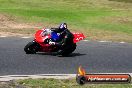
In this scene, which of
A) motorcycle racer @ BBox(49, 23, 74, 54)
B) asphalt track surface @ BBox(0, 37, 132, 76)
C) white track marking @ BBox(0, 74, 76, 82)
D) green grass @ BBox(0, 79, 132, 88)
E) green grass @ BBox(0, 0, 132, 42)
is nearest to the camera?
green grass @ BBox(0, 79, 132, 88)

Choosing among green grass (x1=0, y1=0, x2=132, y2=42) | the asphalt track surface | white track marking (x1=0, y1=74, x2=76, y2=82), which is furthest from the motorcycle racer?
green grass (x1=0, y1=0, x2=132, y2=42)


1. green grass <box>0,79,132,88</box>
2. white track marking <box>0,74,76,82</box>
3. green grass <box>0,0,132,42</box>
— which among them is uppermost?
green grass <box>0,79,132,88</box>

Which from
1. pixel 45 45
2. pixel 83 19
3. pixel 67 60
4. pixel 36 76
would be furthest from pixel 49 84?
pixel 83 19

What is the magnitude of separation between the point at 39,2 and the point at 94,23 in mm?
15052

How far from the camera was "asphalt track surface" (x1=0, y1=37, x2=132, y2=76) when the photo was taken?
15.0m

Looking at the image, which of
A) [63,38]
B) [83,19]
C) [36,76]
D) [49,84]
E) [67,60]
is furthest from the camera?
[83,19]

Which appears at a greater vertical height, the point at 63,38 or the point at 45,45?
the point at 63,38

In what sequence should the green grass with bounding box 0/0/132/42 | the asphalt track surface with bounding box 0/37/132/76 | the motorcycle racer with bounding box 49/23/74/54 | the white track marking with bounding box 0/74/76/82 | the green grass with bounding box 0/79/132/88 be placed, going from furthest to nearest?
the green grass with bounding box 0/0/132/42
the motorcycle racer with bounding box 49/23/74/54
the asphalt track surface with bounding box 0/37/132/76
the white track marking with bounding box 0/74/76/82
the green grass with bounding box 0/79/132/88

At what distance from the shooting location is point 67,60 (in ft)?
55.2

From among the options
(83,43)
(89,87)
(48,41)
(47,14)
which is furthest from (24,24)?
(89,87)

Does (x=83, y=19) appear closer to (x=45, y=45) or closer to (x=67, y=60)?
(x=45, y=45)

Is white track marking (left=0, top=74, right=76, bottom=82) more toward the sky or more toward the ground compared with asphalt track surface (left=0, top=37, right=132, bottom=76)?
more toward the sky

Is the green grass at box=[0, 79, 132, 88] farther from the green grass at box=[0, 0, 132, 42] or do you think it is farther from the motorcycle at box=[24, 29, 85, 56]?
the green grass at box=[0, 0, 132, 42]

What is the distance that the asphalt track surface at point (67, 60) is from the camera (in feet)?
49.3
